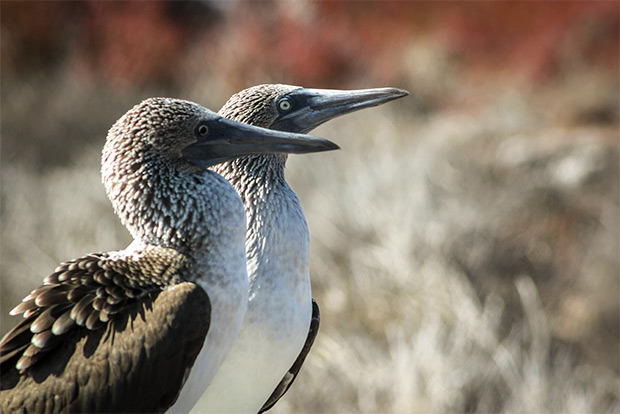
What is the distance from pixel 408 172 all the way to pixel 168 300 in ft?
18.8

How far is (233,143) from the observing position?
235 cm

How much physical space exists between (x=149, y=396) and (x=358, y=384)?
355 centimetres

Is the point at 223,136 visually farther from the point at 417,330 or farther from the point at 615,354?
the point at 615,354

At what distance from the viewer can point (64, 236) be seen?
27.0ft

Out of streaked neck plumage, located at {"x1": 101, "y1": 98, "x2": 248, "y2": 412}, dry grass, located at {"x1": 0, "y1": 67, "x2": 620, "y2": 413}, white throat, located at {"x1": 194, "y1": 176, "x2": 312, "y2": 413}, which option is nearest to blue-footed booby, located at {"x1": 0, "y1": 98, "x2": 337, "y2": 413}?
streaked neck plumage, located at {"x1": 101, "y1": 98, "x2": 248, "y2": 412}

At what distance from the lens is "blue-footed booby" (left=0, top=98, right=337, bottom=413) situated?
7.03ft

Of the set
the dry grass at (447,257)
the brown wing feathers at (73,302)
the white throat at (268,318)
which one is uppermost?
the brown wing feathers at (73,302)

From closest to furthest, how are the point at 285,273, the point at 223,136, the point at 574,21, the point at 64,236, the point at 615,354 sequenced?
the point at 223,136, the point at 285,273, the point at 615,354, the point at 64,236, the point at 574,21

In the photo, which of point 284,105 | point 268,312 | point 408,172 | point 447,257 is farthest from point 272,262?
point 408,172

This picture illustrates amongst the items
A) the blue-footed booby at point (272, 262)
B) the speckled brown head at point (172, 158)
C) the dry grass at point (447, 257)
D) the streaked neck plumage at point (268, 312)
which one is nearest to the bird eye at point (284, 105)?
the blue-footed booby at point (272, 262)

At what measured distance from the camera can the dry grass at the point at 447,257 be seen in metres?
5.75

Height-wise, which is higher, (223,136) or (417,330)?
(223,136)

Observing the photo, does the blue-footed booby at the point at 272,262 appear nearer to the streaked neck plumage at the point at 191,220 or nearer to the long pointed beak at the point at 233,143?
the streaked neck plumage at the point at 191,220

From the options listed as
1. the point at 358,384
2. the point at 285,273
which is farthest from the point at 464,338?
the point at 285,273
